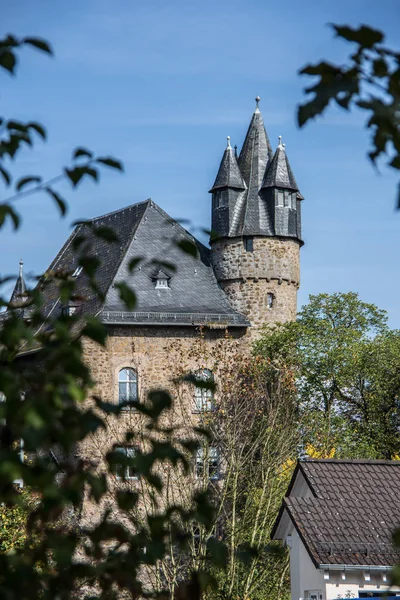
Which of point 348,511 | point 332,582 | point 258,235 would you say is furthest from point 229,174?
point 332,582

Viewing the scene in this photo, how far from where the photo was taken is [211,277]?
3944 cm

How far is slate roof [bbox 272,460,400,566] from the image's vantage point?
1686 centimetres

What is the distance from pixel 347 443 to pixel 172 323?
6703 millimetres

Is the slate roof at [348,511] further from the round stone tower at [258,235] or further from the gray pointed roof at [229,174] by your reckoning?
the gray pointed roof at [229,174]

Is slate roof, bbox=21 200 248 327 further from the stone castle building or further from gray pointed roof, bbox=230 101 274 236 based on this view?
gray pointed roof, bbox=230 101 274 236

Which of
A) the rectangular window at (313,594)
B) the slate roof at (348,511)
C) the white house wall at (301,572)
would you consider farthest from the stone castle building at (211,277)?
the rectangular window at (313,594)

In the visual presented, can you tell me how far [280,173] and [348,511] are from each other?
76.7ft

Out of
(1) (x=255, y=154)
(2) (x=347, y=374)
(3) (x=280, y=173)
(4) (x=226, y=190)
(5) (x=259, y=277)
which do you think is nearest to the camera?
(2) (x=347, y=374)

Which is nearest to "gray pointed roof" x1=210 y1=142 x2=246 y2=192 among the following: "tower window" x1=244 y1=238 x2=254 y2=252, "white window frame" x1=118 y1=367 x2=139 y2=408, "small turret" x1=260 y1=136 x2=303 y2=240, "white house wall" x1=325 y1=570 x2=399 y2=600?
"small turret" x1=260 y1=136 x2=303 y2=240

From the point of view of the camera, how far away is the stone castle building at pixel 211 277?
120 ft

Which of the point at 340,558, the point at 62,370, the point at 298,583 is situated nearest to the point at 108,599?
the point at 62,370

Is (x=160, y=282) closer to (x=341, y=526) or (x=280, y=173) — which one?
(x=280, y=173)

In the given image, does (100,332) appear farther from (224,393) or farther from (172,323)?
(172,323)

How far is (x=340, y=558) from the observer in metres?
16.7
